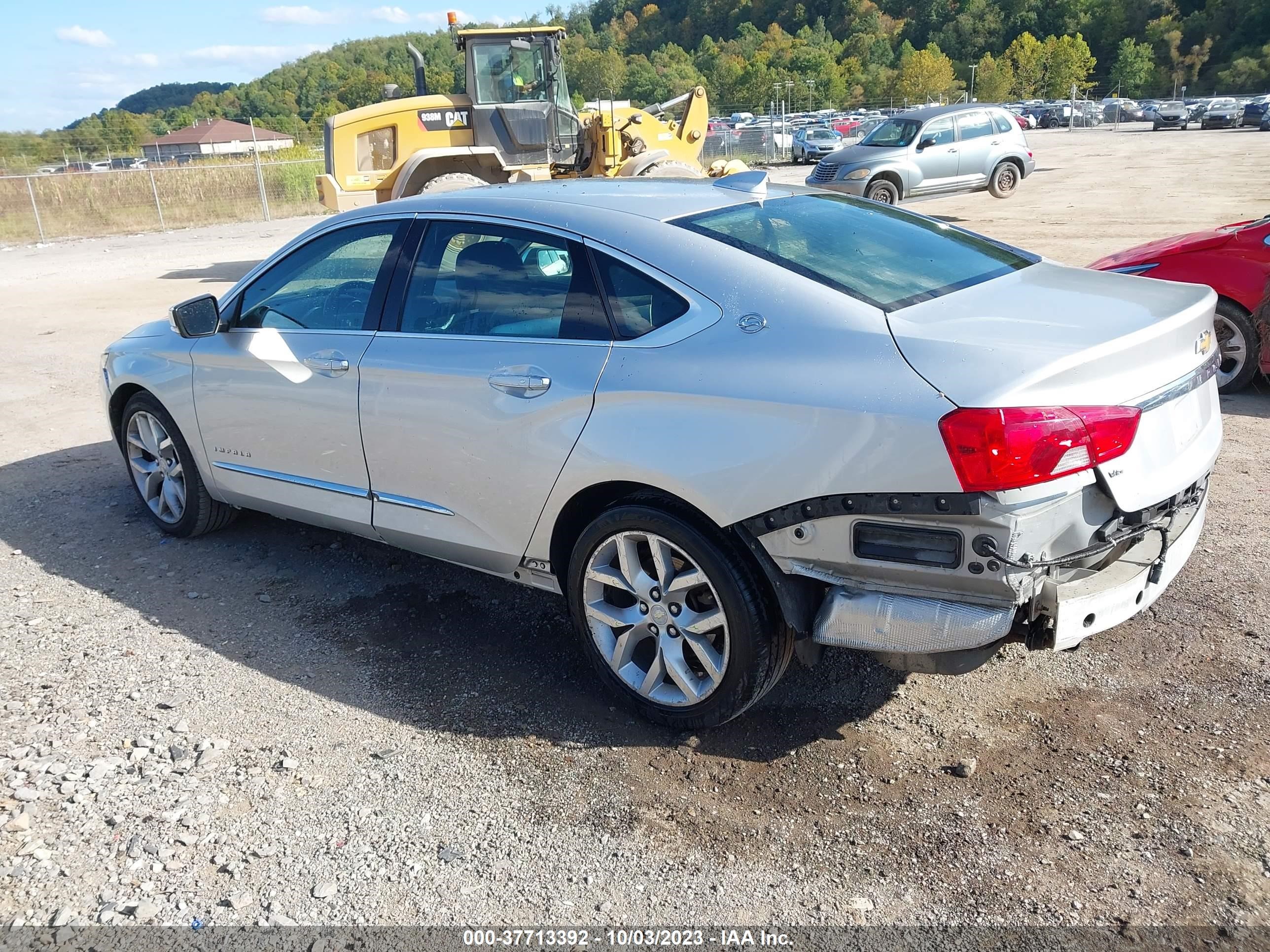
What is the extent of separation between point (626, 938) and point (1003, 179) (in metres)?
20.7

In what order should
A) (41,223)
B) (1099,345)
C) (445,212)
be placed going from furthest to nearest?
(41,223) → (445,212) → (1099,345)

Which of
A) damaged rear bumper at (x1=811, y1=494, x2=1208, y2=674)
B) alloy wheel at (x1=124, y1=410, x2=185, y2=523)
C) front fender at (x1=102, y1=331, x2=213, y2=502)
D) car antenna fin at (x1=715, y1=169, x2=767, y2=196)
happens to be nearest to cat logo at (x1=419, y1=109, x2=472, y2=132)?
front fender at (x1=102, y1=331, x2=213, y2=502)

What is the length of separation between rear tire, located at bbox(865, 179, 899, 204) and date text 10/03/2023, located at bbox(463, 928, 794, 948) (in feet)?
58.1

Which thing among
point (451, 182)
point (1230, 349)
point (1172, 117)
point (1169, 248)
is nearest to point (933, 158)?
point (451, 182)

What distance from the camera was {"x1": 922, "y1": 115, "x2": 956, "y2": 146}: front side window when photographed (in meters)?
19.2

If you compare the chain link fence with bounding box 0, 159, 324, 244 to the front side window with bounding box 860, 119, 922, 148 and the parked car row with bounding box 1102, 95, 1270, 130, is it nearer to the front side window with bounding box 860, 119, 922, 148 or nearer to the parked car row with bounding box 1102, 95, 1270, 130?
the front side window with bounding box 860, 119, 922, 148

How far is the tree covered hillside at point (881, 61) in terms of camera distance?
312 feet

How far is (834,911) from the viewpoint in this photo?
103 inches

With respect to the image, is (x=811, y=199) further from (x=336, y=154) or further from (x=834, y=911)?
(x=336, y=154)

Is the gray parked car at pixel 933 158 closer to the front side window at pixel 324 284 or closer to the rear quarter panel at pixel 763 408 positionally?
the front side window at pixel 324 284

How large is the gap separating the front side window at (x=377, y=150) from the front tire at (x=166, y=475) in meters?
10.1

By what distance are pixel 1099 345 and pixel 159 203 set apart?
31.1m

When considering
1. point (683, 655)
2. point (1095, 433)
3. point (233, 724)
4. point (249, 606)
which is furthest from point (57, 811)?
point (1095, 433)

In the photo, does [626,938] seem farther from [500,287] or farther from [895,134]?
[895,134]
